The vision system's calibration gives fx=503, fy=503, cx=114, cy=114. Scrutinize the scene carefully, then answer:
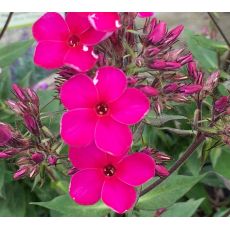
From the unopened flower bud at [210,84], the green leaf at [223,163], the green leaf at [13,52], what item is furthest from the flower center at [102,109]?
the green leaf at [13,52]

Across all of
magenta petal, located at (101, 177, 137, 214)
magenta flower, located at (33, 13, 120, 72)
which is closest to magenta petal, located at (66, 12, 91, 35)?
magenta flower, located at (33, 13, 120, 72)

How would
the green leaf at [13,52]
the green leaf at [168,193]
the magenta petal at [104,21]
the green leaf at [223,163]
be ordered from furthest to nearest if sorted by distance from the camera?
the green leaf at [13,52], the green leaf at [223,163], the green leaf at [168,193], the magenta petal at [104,21]

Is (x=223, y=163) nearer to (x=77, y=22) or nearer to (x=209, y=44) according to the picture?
(x=209, y=44)

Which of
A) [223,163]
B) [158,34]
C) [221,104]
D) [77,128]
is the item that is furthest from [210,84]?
[223,163]

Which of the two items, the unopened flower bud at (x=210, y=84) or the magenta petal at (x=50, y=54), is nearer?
the magenta petal at (x=50, y=54)

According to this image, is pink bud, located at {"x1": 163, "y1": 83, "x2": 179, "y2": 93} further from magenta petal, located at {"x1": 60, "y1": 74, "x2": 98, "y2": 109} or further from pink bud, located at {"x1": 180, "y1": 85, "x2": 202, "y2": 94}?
magenta petal, located at {"x1": 60, "y1": 74, "x2": 98, "y2": 109}

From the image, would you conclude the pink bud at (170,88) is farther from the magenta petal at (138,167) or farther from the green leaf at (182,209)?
the green leaf at (182,209)
